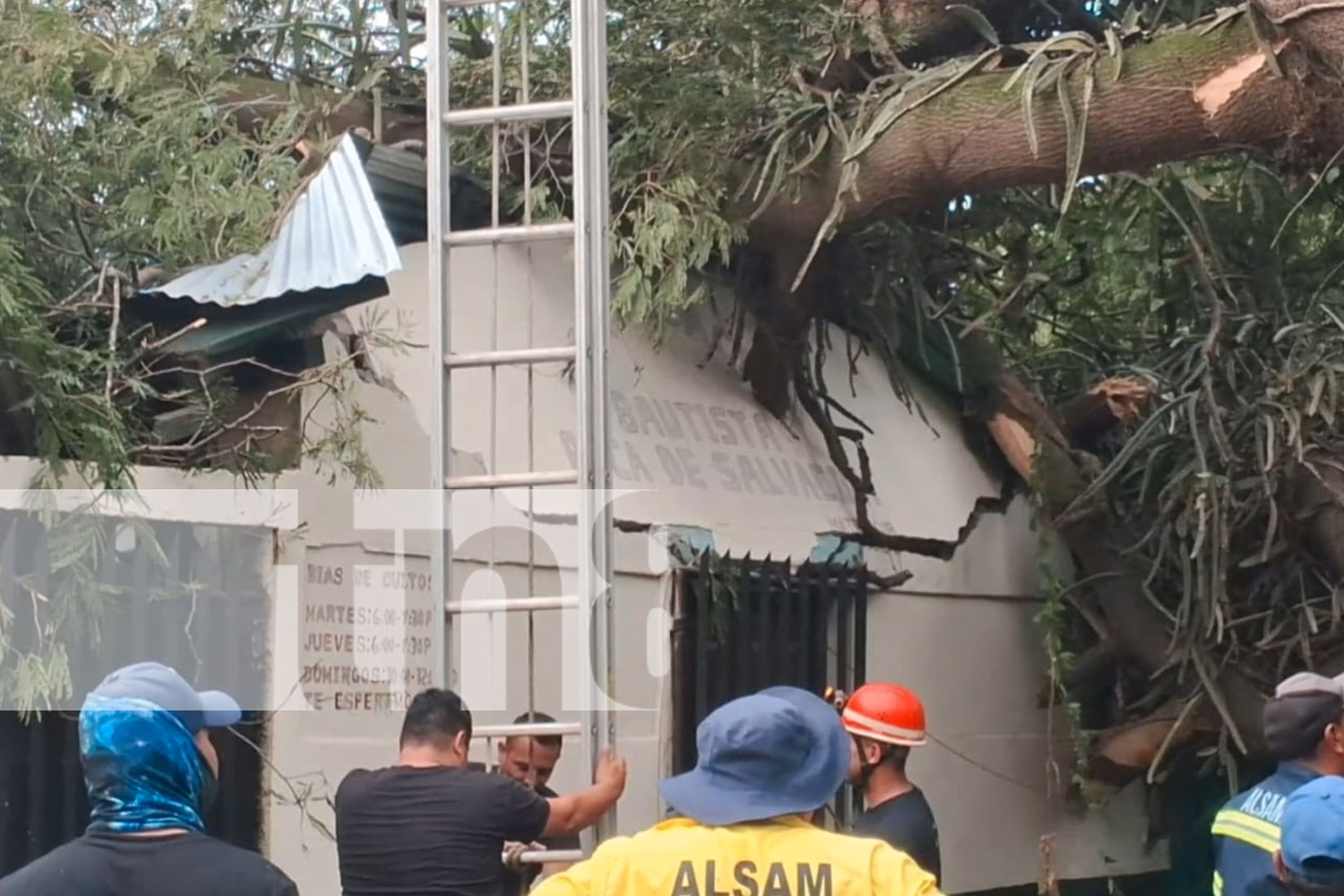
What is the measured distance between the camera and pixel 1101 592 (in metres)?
7.95

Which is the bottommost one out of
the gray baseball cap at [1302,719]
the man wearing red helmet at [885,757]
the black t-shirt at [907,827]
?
the black t-shirt at [907,827]

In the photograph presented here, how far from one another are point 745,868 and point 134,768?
34.2 inches

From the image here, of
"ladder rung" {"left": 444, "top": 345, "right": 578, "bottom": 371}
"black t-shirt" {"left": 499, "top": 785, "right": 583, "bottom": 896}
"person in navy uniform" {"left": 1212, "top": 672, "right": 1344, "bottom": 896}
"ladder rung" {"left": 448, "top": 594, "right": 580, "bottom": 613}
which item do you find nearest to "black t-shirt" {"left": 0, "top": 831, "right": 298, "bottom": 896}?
"black t-shirt" {"left": 499, "top": 785, "right": 583, "bottom": 896}

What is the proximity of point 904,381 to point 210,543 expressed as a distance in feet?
11.7

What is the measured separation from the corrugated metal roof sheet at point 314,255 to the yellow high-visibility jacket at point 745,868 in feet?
8.73

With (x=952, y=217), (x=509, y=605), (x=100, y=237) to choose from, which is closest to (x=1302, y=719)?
(x=509, y=605)

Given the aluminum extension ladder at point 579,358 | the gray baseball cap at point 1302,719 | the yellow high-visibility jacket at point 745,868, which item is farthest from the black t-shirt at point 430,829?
the gray baseball cap at point 1302,719

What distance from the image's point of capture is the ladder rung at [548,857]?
186 inches

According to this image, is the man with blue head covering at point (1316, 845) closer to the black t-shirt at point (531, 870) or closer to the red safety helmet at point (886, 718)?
the red safety helmet at point (886, 718)

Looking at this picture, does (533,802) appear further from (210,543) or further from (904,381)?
(904,381)

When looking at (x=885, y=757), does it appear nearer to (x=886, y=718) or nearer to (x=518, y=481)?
(x=886, y=718)

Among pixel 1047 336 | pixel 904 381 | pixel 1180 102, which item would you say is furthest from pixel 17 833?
pixel 1047 336

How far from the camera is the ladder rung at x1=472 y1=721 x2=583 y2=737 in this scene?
482 centimetres

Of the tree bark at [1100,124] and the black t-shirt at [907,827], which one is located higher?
the tree bark at [1100,124]
